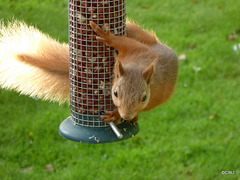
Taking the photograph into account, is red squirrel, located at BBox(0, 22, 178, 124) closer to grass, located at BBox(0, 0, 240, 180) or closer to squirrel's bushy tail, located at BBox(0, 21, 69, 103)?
squirrel's bushy tail, located at BBox(0, 21, 69, 103)

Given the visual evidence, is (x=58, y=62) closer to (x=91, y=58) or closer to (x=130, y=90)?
(x=91, y=58)

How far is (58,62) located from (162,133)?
222 cm

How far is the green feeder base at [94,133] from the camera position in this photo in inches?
108

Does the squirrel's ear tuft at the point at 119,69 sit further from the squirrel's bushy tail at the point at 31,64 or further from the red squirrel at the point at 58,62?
the squirrel's bushy tail at the point at 31,64

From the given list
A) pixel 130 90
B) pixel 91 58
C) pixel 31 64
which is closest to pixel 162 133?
pixel 31 64

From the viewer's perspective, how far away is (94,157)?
487cm

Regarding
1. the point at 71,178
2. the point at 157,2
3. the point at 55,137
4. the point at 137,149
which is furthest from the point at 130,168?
the point at 157,2

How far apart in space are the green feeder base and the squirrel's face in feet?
0.66

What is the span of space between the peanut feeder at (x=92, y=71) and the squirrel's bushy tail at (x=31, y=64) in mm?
249

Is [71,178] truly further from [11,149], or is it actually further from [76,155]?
[11,149]

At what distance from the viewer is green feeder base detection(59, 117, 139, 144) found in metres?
2.74

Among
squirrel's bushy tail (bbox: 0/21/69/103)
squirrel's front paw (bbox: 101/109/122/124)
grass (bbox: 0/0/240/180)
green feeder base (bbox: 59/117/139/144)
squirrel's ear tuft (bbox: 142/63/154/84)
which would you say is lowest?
grass (bbox: 0/0/240/180)

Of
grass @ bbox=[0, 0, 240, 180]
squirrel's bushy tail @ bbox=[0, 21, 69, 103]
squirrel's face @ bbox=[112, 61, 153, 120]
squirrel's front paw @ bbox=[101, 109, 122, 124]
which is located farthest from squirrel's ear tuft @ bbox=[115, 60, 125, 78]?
grass @ bbox=[0, 0, 240, 180]

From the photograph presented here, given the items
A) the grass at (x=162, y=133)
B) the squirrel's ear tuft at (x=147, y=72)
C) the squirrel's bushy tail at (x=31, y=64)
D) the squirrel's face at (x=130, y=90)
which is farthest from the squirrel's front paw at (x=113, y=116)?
the grass at (x=162, y=133)
